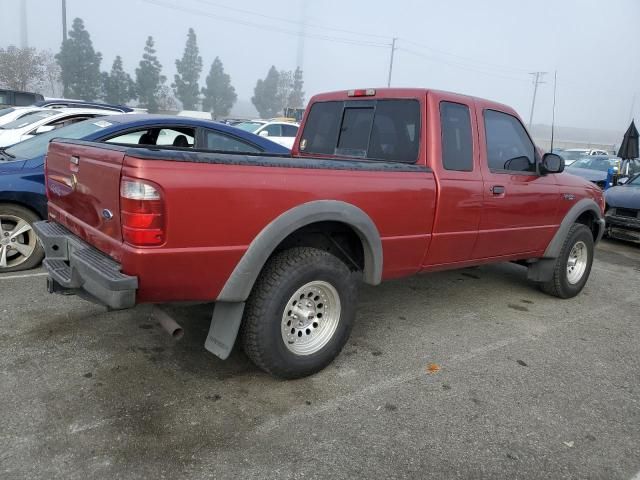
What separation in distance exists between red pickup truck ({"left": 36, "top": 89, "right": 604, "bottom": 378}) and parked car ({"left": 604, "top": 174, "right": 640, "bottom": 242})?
474cm

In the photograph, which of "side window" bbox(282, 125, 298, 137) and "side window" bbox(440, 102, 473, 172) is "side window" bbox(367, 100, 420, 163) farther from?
"side window" bbox(282, 125, 298, 137)

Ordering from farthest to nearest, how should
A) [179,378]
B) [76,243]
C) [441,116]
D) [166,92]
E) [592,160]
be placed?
1. [166,92]
2. [592,160]
3. [441,116]
4. [179,378]
5. [76,243]

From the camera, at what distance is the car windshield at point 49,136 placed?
512cm

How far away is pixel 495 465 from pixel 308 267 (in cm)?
144

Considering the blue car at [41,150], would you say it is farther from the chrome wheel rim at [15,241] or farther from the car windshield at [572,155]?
the car windshield at [572,155]

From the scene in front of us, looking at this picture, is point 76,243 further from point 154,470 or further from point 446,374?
point 446,374

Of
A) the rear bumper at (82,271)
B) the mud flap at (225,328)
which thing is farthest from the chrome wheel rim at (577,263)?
the rear bumper at (82,271)

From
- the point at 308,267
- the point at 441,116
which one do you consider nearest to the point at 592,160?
the point at 441,116

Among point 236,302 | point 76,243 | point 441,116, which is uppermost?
point 441,116

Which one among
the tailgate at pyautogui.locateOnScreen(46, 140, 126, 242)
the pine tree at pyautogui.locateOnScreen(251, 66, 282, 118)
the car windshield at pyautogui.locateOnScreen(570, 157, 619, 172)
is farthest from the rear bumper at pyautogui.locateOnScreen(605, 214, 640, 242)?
the pine tree at pyautogui.locateOnScreen(251, 66, 282, 118)

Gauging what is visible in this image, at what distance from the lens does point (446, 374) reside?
3.43m

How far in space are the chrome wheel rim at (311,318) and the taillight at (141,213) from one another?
3.15 ft

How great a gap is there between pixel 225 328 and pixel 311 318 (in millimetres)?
621

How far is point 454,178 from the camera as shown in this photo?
3.75m
